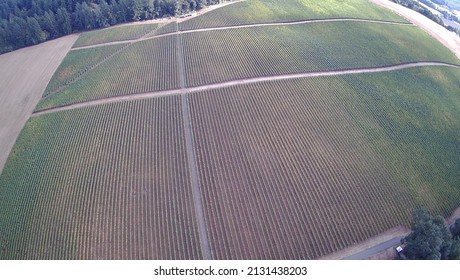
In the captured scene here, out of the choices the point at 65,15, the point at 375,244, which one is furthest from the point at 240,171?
the point at 65,15

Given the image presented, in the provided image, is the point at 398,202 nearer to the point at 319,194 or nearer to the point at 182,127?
the point at 319,194

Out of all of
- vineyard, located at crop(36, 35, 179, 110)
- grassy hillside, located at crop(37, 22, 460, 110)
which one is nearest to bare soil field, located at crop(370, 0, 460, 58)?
grassy hillside, located at crop(37, 22, 460, 110)

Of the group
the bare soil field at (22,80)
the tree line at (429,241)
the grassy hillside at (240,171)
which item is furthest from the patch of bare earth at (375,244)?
the bare soil field at (22,80)

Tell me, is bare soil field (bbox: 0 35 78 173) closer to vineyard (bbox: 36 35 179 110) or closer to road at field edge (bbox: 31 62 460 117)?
road at field edge (bbox: 31 62 460 117)

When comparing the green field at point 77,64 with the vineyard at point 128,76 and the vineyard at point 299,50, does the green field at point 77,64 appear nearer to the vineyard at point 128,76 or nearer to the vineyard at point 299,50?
the vineyard at point 128,76

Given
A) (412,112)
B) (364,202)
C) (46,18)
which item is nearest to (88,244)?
(364,202)

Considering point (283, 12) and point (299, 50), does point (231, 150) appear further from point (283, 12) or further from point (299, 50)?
point (283, 12)
